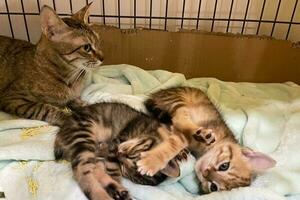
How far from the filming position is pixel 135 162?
1.10 meters

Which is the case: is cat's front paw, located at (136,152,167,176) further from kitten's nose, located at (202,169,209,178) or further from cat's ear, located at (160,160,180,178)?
kitten's nose, located at (202,169,209,178)

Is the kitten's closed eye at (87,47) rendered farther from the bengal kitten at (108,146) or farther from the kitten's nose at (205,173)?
the kitten's nose at (205,173)

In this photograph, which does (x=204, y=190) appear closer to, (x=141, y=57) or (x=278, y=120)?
(x=278, y=120)

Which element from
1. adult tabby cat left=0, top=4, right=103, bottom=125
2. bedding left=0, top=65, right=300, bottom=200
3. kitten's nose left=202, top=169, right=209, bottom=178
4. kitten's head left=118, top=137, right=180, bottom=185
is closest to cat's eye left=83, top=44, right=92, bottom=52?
adult tabby cat left=0, top=4, right=103, bottom=125

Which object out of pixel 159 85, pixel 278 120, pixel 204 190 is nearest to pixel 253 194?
pixel 204 190

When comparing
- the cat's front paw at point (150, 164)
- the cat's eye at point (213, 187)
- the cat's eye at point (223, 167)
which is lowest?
the cat's eye at point (213, 187)

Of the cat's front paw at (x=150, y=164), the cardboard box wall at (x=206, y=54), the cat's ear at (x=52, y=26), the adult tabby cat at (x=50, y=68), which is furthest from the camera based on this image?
the cardboard box wall at (x=206, y=54)

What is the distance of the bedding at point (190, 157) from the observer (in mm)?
1114

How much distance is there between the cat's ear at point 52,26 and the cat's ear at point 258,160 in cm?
79

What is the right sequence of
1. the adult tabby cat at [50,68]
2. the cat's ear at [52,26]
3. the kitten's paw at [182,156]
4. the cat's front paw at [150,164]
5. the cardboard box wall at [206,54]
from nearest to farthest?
the cat's front paw at [150,164], the kitten's paw at [182,156], the cat's ear at [52,26], the adult tabby cat at [50,68], the cardboard box wall at [206,54]

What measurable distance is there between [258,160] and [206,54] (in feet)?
2.31

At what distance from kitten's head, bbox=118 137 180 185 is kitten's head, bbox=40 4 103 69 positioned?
41 cm

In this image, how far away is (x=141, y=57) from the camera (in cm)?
176

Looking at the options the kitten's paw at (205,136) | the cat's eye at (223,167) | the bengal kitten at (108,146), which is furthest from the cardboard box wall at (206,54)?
the cat's eye at (223,167)
